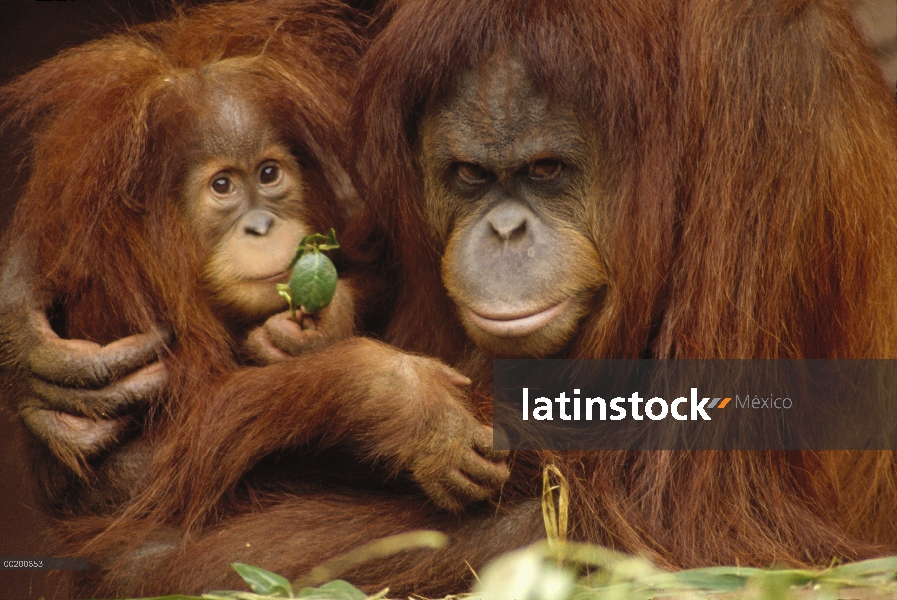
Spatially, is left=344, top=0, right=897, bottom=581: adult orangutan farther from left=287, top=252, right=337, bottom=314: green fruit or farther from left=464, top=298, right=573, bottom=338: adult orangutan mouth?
left=287, top=252, right=337, bottom=314: green fruit

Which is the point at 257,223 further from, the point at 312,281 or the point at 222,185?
the point at 312,281

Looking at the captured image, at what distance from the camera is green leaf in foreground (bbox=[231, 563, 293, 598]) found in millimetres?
1862

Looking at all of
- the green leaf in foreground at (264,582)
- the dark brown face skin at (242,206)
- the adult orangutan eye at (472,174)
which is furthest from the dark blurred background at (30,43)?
the green leaf in foreground at (264,582)

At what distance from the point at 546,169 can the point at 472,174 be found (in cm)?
15

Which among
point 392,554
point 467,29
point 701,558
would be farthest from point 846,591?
point 467,29

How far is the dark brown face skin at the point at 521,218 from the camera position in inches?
80.0

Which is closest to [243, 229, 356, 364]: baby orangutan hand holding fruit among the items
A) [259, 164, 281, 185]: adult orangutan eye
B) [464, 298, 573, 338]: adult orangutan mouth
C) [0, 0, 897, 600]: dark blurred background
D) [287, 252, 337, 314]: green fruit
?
[287, 252, 337, 314]: green fruit

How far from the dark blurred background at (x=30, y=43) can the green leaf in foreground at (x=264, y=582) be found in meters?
1.52

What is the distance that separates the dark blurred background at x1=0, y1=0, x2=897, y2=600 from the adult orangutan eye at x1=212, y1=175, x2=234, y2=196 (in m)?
0.93

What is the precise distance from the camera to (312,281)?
2275mm

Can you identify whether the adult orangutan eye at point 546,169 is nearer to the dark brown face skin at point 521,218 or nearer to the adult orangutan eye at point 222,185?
the dark brown face skin at point 521,218

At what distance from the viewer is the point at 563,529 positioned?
199 centimetres

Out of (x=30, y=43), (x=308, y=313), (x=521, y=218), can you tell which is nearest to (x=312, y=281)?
(x=308, y=313)

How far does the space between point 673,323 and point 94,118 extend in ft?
4.49
